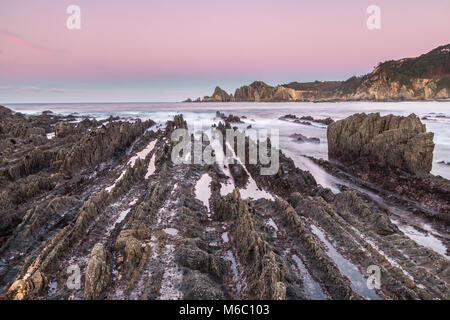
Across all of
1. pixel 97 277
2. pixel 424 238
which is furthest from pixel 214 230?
pixel 424 238

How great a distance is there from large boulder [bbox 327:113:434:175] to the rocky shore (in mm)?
88

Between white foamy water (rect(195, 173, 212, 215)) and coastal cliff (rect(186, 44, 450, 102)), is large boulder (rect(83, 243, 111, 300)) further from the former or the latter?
coastal cliff (rect(186, 44, 450, 102))

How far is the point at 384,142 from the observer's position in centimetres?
1565

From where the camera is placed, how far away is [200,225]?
9.07 m

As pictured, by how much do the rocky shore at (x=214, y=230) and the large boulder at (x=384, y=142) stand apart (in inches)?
3.5

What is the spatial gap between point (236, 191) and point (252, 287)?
477 centimetres

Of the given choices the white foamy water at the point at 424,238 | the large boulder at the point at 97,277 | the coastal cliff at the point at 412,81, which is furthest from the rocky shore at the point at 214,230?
the coastal cliff at the point at 412,81

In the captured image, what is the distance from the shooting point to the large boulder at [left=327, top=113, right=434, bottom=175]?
14.2 meters

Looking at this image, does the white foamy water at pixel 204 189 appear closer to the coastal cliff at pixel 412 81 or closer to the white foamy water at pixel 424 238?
the white foamy water at pixel 424 238

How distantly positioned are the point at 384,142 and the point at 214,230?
13.8 metres

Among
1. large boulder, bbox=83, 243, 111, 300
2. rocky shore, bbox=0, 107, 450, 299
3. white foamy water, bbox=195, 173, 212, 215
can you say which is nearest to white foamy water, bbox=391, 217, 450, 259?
rocky shore, bbox=0, 107, 450, 299
